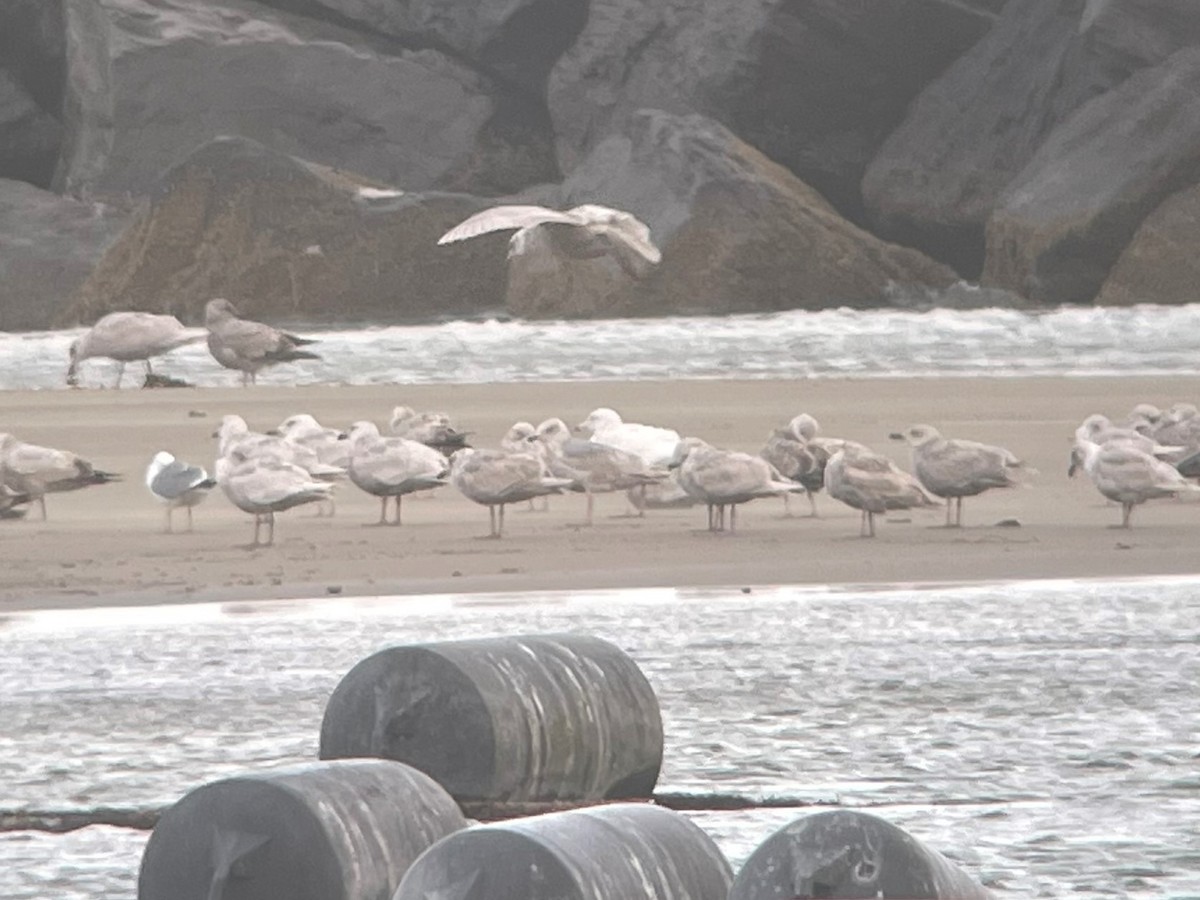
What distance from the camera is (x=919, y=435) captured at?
1658 centimetres

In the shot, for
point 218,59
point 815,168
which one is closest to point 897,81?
point 815,168

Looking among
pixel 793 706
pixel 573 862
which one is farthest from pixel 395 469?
pixel 573 862

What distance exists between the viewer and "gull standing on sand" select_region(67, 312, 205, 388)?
73.8 ft

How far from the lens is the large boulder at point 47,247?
1401 inches

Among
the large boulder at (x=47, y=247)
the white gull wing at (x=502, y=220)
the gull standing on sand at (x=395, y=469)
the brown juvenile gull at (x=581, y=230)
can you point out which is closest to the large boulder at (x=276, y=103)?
the large boulder at (x=47, y=247)

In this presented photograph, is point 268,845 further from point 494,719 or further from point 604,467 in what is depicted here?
point 604,467

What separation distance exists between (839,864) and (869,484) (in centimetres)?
890

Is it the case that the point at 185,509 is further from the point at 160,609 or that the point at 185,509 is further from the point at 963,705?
the point at 963,705

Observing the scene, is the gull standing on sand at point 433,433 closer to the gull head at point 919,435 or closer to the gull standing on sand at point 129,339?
the gull head at point 919,435

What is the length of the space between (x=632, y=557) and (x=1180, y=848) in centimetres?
663

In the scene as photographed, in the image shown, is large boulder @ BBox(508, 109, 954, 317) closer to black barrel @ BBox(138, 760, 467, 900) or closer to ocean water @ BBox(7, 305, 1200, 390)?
ocean water @ BBox(7, 305, 1200, 390)

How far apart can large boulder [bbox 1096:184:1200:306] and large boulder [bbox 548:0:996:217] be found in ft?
16.1

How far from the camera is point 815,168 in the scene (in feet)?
113

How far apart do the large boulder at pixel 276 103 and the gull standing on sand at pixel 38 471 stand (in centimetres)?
2268
